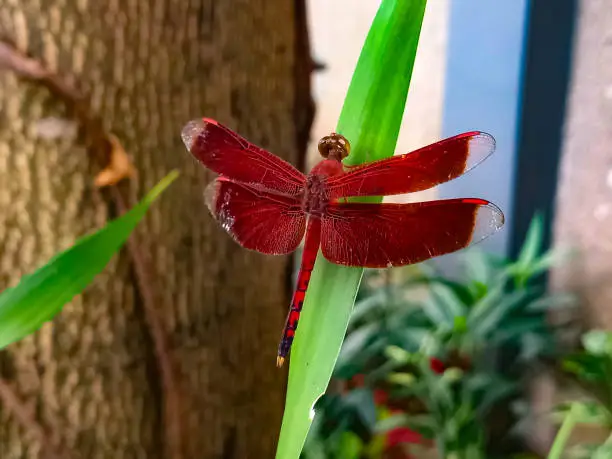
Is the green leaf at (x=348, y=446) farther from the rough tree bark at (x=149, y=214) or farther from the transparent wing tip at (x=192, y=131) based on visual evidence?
the transparent wing tip at (x=192, y=131)

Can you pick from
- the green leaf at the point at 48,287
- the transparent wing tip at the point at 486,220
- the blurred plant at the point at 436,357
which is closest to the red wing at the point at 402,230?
the transparent wing tip at the point at 486,220

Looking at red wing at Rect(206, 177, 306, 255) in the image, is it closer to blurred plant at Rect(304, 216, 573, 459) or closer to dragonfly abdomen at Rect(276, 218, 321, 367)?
dragonfly abdomen at Rect(276, 218, 321, 367)

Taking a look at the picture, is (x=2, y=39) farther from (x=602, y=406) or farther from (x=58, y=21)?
(x=602, y=406)

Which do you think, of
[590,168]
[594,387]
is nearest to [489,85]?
[590,168]

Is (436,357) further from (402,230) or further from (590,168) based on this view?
(402,230)

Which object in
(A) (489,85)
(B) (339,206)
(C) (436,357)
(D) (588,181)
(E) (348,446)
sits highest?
(A) (489,85)

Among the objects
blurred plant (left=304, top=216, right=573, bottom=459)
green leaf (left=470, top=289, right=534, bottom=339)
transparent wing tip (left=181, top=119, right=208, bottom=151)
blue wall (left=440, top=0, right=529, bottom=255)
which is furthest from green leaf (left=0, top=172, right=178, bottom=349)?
blue wall (left=440, top=0, right=529, bottom=255)

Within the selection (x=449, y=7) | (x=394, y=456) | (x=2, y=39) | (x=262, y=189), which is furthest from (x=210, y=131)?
(x=449, y=7)
